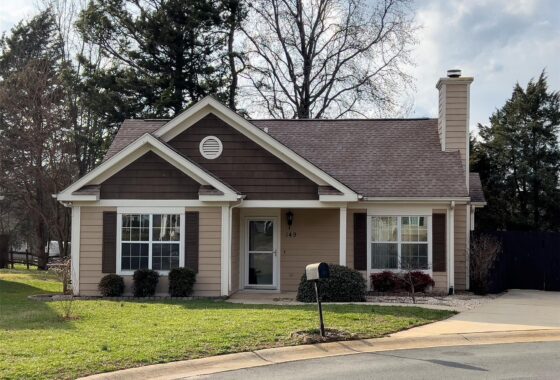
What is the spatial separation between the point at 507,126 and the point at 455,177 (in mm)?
16420

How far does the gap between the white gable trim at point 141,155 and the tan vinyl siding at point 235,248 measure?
1542mm

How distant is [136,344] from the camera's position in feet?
30.8

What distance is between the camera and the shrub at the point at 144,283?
15.9 metres

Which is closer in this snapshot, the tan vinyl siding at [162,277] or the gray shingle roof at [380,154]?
the tan vinyl siding at [162,277]

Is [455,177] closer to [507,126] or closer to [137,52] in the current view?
[507,126]

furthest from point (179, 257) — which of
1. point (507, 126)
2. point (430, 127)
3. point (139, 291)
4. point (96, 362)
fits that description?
point (507, 126)

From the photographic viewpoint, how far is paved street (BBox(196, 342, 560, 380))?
318 inches

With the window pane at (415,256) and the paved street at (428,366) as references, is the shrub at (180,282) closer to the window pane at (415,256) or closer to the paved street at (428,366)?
the window pane at (415,256)

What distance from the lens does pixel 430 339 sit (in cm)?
1053

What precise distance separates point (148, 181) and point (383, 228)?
6.52m

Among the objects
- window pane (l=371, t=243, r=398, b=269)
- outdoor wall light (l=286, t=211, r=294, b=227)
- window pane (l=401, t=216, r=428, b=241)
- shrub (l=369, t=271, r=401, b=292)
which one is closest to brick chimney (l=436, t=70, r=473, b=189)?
window pane (l=401, t=216, r=428, b=241)

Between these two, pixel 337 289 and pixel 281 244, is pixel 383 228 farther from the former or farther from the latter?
pixel 337 289

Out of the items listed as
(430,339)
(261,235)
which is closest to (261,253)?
(261,235)

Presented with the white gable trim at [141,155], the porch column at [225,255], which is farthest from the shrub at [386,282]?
the white gable trim at [141,155]
